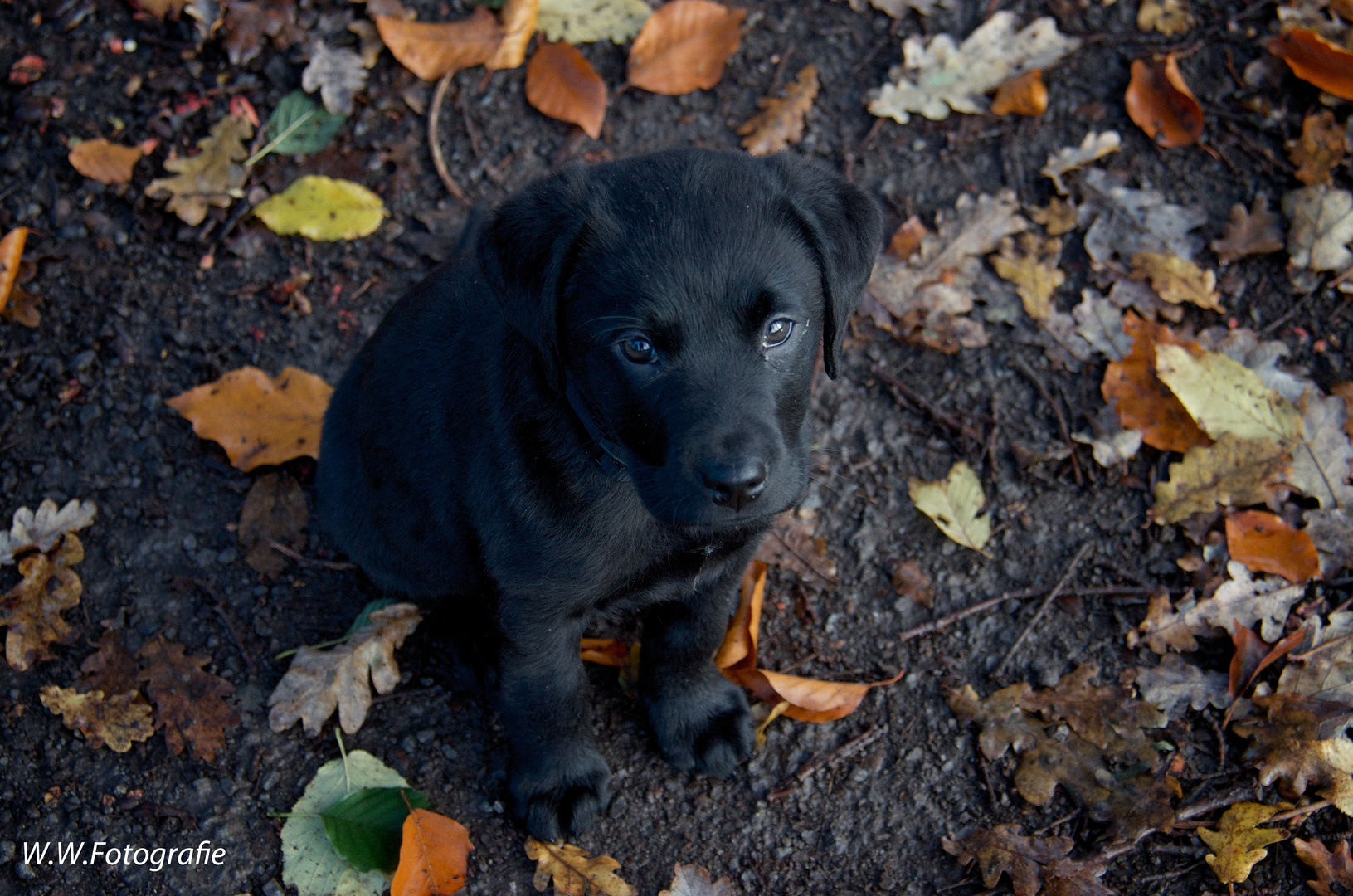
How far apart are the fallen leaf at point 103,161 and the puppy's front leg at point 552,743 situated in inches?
110

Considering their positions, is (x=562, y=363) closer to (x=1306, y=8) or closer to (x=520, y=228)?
(x=520, y=228)

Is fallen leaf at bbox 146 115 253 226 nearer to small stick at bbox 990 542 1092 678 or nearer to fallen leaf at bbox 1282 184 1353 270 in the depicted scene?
small stick at bbox 990 542 1092 678

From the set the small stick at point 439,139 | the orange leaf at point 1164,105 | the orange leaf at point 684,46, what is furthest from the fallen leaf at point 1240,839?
the small stick at point 439,139

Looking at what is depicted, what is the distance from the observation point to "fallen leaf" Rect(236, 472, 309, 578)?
3.60 metres

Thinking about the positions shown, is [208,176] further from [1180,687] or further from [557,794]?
[1180,687]

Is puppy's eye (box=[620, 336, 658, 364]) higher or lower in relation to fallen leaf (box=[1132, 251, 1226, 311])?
higher

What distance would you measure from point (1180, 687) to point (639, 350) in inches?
84.8

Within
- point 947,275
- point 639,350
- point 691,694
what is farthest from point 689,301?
point 947,275

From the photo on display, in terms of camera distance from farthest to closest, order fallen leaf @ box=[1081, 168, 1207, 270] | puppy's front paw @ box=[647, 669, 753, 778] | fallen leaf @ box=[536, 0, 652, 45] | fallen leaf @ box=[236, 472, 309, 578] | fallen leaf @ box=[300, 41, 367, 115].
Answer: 1. fallen leaf @ box=[536, 0, 652, 45]
2. fallen leaf @ box=[300, 41, 367, 115]
3. fallen leaf @ box=[1081, 168, 1207, 270]
4. fallen leaf @ box=[236, 472, 309, 578]
5. puppy's front paw @ box=[647, 669, 753, 778]

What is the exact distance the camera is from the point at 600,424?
246cm

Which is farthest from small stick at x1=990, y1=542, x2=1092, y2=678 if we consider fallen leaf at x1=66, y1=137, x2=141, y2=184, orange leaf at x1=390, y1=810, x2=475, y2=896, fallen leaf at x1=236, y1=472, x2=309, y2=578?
fallen leaf at x1=66, y1=137, x2=141, y2=184

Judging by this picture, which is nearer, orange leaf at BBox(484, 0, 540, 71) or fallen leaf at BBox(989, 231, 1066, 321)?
Answer: fallen leaf at BBox(989, 231, 1066, 321)

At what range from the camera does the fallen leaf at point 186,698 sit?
3.21 metres

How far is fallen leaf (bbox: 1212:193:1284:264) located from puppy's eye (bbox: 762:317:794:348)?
249 centimetres
